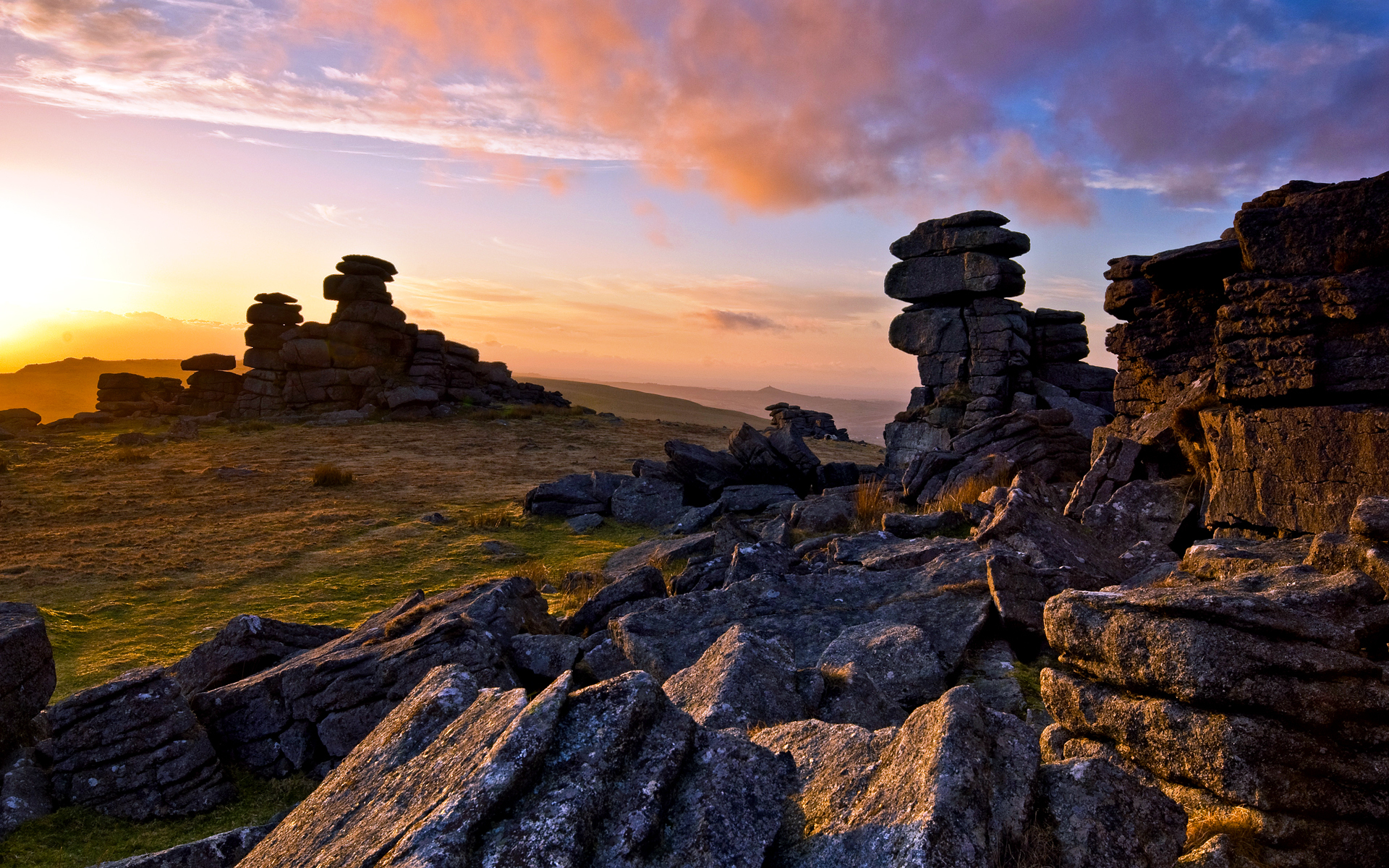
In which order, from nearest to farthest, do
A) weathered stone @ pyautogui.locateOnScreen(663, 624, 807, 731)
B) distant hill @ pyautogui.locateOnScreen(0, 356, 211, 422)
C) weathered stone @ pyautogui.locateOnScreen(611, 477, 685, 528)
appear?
weathered stone @ pyautogui.locateOnScreen(663, 624, 807, 731) < weathered stone @ pyautogui.locateOnScreen(611, 477, 685, 528) < distant hill @ pyautogui.locateOnScreen(0, 356, 211, 422)

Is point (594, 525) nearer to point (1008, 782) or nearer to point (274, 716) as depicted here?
point (274, 716)

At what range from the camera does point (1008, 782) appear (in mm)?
3896

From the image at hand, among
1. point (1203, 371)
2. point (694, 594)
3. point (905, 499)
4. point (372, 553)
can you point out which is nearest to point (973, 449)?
point (905, 499)

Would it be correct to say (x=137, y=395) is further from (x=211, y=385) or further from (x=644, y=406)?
(x=644, y=406)

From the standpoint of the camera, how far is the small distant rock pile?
178ft

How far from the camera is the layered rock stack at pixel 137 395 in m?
50.4

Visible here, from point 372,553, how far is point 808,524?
402 inches

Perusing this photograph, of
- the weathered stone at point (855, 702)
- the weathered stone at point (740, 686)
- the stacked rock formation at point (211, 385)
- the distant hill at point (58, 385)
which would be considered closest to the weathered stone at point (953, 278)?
the weathered stone at point (855, 702)

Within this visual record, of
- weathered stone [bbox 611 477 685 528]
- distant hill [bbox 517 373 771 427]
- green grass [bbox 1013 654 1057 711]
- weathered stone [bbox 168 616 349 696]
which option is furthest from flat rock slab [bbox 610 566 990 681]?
distant hill [bbox 517 373 771 427]

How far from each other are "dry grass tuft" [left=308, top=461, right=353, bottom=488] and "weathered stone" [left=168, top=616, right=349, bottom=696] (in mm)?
18541

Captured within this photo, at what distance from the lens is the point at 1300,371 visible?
35.4ft

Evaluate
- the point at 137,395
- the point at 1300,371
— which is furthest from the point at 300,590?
the point at 137,395

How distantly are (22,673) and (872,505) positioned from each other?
48.6ft

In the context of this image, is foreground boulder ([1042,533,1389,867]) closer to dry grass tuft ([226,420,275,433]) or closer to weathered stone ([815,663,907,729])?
weathered stone ([815,663,907,729])
